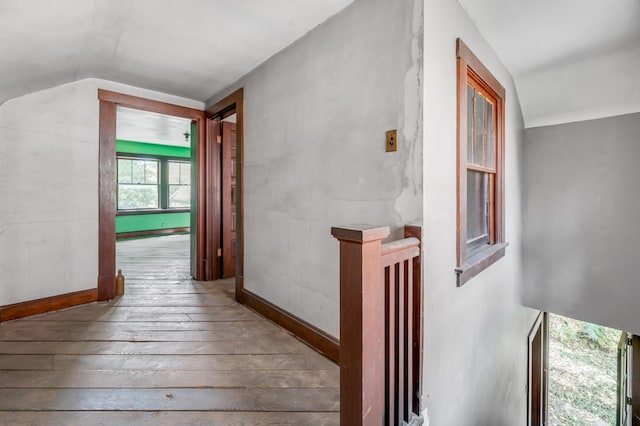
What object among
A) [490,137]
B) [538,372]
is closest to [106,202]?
[490,137]

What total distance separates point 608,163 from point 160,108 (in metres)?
→ 4.54

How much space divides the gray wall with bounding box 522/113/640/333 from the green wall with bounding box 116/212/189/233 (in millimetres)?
7680

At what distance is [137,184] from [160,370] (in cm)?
675

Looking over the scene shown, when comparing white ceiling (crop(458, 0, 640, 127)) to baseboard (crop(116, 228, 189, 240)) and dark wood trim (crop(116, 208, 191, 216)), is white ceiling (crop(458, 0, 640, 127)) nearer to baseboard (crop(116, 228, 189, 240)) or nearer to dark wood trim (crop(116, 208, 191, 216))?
dark wood trim (crop(116, 208, 191, 216))

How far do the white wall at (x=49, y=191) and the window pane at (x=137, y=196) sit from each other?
467 cm

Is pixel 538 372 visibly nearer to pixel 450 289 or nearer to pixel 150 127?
pixel 450 289

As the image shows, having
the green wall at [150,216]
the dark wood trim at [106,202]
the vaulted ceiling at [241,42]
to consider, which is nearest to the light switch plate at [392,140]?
the vaulted ceiling at [241,42]

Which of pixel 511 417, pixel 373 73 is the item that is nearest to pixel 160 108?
pixel 373 73

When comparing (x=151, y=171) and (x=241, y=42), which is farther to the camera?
(x=151, y=171)

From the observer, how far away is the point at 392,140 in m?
1.63

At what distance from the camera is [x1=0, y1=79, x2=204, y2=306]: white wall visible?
2629mm

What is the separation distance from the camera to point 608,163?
2.86 metres

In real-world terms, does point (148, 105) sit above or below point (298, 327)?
above

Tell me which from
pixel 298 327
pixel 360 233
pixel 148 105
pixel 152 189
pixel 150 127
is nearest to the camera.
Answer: pixel 360 233
